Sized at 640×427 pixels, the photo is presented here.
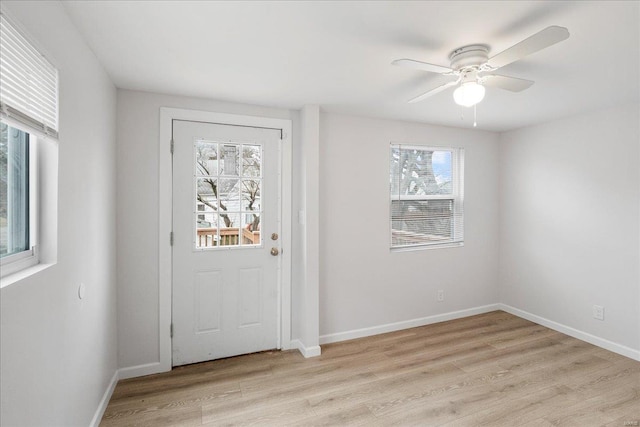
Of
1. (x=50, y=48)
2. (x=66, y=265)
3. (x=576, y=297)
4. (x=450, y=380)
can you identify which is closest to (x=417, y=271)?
(x=450, y=380)

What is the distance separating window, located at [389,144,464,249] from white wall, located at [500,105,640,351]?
70 cm

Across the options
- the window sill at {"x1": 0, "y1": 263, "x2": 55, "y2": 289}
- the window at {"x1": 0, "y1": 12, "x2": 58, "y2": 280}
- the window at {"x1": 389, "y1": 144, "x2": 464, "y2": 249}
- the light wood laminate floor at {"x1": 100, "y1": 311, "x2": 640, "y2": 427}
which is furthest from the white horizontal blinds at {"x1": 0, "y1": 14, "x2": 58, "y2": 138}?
the window at {"x1": 389, "y1": 144, "x2": 464, "y2": 249}

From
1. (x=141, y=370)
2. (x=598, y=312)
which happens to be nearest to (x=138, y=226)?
(x=141, y=370)

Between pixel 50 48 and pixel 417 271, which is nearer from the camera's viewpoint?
pixel 50 48

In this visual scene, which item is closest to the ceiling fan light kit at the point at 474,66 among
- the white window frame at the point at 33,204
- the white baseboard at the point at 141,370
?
the white window frame at the point at 33,204

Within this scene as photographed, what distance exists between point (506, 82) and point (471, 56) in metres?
0.31

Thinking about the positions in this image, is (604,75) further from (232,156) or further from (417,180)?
(232,156)

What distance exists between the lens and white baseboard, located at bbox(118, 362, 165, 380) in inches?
101

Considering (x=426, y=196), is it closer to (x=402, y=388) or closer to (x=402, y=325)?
(x=402, y=325)

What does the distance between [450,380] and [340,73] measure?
2.48 m

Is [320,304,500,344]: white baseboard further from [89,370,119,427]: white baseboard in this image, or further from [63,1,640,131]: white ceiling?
[63,1,640,131]: white ceiling

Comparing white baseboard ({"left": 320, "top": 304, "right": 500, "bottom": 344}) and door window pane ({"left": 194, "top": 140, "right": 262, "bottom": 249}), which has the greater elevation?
door window pane ({"left": 194, "top": 140, "right": 262, "bottom": 249})

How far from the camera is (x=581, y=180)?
3293 mm

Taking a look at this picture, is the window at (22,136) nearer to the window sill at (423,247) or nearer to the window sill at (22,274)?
the window sill at (22,274)
